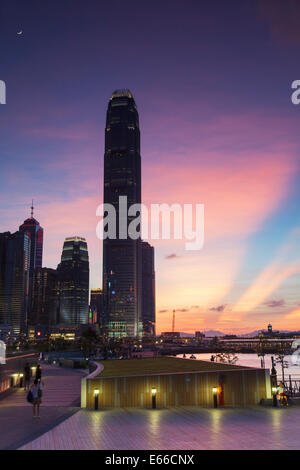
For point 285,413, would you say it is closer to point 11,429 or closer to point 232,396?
point 232,396

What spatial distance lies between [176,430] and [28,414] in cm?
911

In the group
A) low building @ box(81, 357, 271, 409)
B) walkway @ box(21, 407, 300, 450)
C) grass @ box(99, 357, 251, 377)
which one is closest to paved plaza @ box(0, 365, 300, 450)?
walkway @ box(21, 407, 300, 450)

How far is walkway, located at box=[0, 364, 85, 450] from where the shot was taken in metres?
16.9

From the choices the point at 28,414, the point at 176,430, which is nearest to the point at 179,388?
the point at 176,430

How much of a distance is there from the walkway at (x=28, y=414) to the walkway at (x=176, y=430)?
712 millimetres

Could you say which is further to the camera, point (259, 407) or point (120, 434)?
point (259, 407)

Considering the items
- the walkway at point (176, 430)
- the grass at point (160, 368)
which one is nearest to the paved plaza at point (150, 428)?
the walkway at point (176, 430)

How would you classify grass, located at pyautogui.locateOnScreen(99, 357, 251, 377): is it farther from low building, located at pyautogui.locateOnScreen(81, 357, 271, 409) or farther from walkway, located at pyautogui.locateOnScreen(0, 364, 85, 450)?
walkway, located at pyautogui.locateOnScreen(0, 364, 85, 450)

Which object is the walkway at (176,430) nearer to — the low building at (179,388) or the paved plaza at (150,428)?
the paved plaza at (150,428)

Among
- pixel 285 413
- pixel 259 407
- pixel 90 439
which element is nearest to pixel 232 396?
pixel 259 407

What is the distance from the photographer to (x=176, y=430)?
58.6 feet
